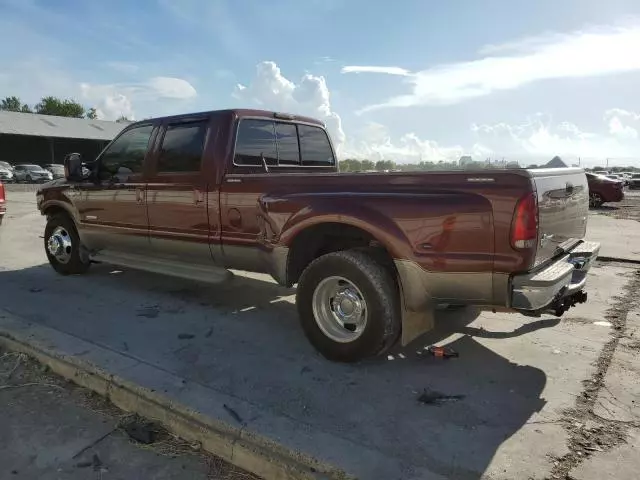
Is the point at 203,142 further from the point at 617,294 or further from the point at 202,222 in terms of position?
the point at 617,294

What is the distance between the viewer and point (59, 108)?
7275 centimetres

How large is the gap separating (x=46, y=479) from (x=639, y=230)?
1353cm

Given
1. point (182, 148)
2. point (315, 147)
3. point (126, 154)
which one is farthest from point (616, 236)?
point (126, 154)

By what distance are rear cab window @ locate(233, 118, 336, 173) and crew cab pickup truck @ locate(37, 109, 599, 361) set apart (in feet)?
0.06

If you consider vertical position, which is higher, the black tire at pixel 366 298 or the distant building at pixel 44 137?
the distant building at pixel 44 137

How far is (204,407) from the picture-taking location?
3191 millimetres

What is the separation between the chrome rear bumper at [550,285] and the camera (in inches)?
128

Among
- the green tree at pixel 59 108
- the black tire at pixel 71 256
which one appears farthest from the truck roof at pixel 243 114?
the green tree at pixel 59 108

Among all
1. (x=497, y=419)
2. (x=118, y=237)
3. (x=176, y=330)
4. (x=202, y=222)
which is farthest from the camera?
(x=118, y=237)

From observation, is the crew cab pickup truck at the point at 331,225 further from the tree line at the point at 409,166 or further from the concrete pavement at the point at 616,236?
the concrete pavement at the point at 616,236

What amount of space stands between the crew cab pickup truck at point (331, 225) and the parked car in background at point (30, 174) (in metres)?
32.3

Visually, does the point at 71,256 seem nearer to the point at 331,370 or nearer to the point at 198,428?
the point at 331,370

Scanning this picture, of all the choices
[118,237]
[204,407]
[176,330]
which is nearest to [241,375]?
[204,407]

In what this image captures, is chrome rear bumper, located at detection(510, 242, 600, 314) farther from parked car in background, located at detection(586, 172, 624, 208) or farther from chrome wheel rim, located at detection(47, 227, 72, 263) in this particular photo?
parked car in background, located at detection(586, 172, 624, 208)
